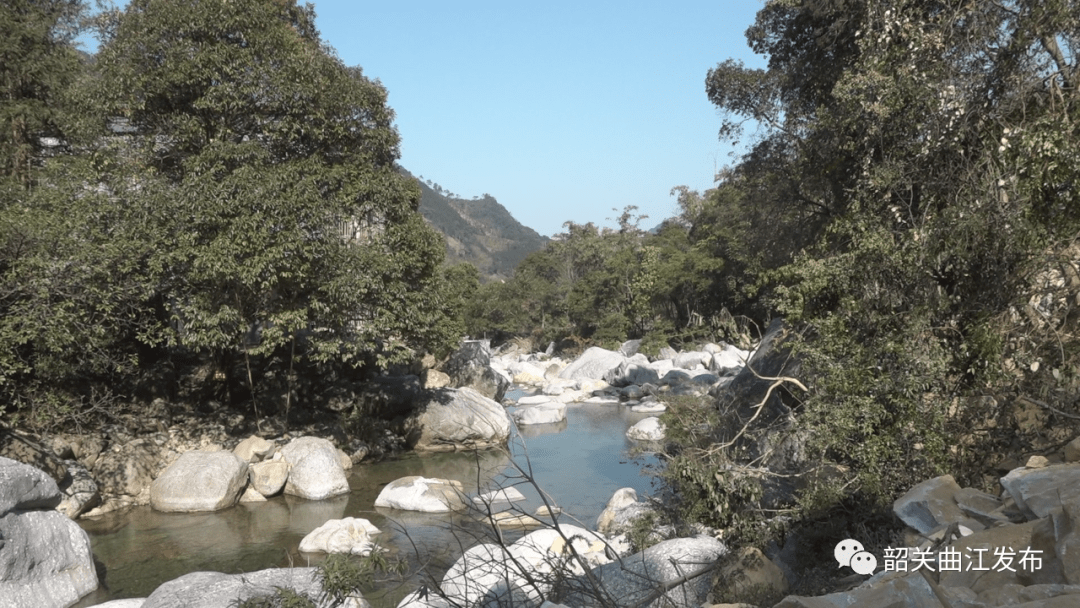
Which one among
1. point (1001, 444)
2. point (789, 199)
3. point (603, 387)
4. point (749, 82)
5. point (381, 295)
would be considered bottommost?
point (603, 387)

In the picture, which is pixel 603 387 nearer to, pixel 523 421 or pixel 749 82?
pixel 523 421

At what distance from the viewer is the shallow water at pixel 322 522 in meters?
8.79

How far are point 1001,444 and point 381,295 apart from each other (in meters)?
9.37

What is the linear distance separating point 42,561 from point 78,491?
3.54m

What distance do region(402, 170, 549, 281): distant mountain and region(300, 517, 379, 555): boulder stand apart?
297ft

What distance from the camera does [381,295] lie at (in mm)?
13414

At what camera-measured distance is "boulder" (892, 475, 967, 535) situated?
179 inches

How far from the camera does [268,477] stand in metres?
12.2

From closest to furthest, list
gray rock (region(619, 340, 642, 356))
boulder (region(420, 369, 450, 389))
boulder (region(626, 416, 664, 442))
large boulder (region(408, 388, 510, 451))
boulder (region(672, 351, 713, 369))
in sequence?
boulder (region(626, 416, 664, 442))
large boulder (region(408, 388, 510, 451))
boulder (region(420, 369, 450, 389))
boulder (region(672, 351, 713, 369))
gray rock (region(619, 340, 642, 356))

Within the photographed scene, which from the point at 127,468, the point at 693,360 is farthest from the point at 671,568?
the point at 693,360

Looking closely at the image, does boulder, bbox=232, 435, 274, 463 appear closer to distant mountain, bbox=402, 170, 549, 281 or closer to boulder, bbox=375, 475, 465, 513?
boulder, bbox=375, 475, 465, 513

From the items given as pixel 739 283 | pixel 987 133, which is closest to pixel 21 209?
pixel 987 133

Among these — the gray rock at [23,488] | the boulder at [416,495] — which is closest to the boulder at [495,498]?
the boulder at [416,495]

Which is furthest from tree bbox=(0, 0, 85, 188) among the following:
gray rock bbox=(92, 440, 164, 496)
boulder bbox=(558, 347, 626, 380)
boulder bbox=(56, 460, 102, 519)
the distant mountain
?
the distant mountain
